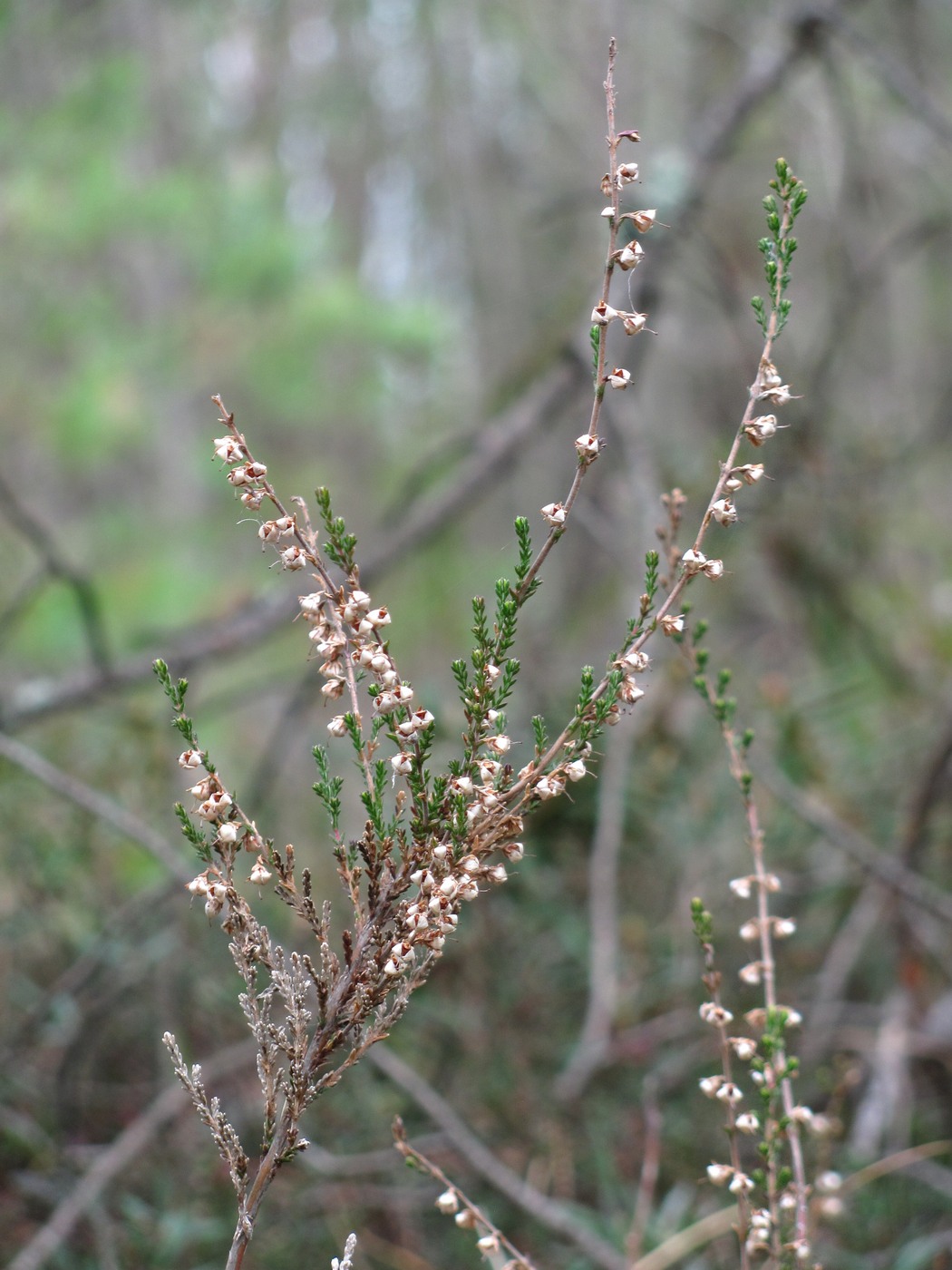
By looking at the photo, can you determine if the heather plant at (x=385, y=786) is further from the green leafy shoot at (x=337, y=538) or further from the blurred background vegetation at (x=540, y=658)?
the blurred background vegetation at (x=540, y=658)

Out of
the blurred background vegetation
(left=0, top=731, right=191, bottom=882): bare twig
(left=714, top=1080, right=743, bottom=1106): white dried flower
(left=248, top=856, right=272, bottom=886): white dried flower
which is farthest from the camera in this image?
the blurred background vegetation

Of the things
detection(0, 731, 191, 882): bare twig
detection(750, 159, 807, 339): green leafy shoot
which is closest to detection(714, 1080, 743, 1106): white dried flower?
detection(750, 159, 807, 339): green leafy shoot

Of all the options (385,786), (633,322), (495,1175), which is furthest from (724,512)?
(495,1175)

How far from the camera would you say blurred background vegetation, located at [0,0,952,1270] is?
247 centimetres

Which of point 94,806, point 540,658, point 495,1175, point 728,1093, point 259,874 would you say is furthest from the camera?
point 540,658

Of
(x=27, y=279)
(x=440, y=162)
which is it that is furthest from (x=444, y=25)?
(x=27, y=279)

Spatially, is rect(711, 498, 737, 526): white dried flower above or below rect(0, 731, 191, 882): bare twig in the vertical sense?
below

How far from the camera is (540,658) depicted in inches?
156

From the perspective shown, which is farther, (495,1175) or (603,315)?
(495,1175)

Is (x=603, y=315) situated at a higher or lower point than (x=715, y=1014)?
higher

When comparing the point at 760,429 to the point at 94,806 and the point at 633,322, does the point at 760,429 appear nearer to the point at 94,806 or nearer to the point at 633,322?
the point at 633,322

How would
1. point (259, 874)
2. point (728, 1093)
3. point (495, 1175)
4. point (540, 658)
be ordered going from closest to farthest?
point (259, 874) < point (728, 1093) < point (495, 1175) < point (540, 658)

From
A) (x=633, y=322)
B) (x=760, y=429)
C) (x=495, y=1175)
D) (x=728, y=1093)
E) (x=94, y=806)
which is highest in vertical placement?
(x=94, y=806)

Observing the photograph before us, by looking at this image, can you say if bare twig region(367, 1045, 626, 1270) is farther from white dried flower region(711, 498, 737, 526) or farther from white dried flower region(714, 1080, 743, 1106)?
white dried flower region(711, 498, 737, 526)
